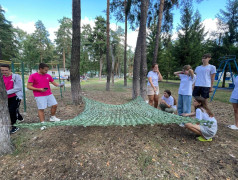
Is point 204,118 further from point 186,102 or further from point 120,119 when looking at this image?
point 120,119

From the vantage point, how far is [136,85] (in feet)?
17.3

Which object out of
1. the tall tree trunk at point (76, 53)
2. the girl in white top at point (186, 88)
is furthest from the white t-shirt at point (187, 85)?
the tall tree trunk at point (76, 53)

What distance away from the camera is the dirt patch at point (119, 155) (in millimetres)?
1464

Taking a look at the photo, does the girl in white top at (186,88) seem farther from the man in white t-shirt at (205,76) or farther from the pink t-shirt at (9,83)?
the pink t-shirt at (9,83)

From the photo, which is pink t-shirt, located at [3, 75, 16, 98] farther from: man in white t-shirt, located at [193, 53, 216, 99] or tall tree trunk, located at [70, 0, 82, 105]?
man in white t-shirt, located at [193, 53, 216, 99]

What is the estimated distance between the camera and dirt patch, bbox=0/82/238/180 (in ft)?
4.80

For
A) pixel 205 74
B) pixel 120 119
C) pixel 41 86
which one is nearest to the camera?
pixel 120 119

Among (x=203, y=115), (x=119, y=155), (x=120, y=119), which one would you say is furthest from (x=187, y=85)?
(x=119, y=155)

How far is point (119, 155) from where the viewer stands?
178cm

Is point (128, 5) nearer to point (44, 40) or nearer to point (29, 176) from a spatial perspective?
point (29, 176)

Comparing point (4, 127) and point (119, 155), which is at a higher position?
point (4, 127)

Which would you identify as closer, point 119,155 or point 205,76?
point 119,155

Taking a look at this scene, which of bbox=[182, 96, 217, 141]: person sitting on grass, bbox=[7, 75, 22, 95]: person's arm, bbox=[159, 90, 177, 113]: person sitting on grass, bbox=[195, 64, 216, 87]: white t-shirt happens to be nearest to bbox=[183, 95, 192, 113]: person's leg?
bbox=[159, 90, 177, 113]: person sitting on grass

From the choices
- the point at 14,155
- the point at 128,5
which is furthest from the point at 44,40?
the point at 14,155
